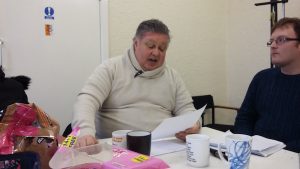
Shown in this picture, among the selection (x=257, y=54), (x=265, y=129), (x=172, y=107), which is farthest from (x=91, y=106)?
(x=257, y=54)

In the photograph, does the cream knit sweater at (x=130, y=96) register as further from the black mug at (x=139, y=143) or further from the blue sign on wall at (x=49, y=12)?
the blue sign on wall at (x=49, y=12)

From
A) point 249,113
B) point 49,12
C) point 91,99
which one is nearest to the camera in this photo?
point 91,99

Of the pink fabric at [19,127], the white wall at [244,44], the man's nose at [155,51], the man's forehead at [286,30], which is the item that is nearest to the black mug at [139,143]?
the pink fabric at [19,127]

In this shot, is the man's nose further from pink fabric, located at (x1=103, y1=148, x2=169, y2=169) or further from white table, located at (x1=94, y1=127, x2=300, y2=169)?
pink fabric, located at (x1=103, y1=148, x2=169, y2=169)

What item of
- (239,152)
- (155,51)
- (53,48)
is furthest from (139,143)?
(53,48)

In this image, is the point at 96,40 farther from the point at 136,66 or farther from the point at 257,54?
the point at 257,54

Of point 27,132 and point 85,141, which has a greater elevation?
point 27,132

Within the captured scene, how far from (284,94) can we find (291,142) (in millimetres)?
329

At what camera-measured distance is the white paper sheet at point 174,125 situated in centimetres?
131

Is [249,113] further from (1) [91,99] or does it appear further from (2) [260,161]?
(1) [91,99]

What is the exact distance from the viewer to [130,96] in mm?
1792

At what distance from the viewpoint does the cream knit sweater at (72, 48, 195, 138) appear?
1718 millimetres

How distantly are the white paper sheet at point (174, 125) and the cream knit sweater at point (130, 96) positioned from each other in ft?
1.14

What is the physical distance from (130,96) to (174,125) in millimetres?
505
